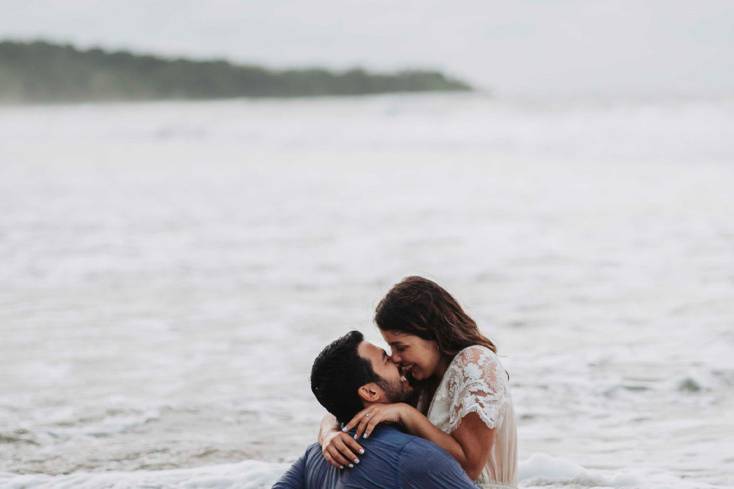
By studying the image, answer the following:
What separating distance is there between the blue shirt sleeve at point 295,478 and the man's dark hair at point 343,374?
0.36 meters

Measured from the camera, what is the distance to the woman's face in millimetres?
3475

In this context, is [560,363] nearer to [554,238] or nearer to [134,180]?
[554,238]

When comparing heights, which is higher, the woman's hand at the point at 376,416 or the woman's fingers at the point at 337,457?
the woman's hand at the point at 376,416

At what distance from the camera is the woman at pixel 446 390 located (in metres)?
3.29

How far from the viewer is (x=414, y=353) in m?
3.49

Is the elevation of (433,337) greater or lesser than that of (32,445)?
greater

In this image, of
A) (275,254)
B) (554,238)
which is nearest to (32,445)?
(275,254)

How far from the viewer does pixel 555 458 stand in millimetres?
5121

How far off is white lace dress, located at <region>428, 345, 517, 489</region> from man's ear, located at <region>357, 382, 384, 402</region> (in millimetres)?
258

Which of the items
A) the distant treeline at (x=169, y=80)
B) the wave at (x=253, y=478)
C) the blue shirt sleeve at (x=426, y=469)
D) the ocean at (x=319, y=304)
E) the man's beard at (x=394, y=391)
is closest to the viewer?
the blue shirt sleeve at (x=426, y=469)

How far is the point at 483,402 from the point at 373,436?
379 mm

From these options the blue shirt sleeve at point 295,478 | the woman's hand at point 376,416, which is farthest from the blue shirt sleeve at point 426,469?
the blue shirt sleeve at point 295,478

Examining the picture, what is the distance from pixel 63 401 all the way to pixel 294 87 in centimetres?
7035

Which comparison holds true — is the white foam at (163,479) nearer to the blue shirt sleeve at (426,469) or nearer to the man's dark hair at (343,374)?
the man's dark hair at (343,374)
